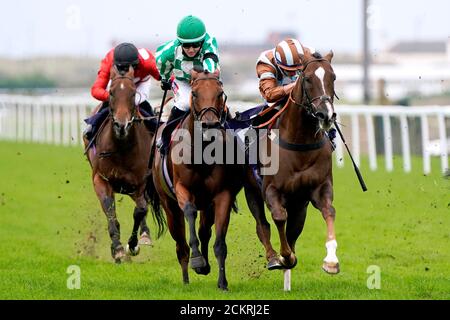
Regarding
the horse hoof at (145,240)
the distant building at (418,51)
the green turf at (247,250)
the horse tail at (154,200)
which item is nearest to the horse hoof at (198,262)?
the green turf at (247,250)

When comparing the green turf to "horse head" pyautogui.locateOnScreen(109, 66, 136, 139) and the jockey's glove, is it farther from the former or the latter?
the jockey's glove

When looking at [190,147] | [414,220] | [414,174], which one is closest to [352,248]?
[414,220]

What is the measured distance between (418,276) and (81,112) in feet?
57.7

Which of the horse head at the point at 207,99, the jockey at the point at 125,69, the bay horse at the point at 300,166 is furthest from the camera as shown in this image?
the jockey at the point at 125,69

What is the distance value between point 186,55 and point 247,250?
240 centimetres

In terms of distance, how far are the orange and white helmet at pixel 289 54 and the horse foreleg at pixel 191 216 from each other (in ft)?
3.52

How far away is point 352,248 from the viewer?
10.2m

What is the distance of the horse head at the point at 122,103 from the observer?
8.73m

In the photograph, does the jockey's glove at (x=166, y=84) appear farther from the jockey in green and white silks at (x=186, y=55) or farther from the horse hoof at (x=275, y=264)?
the horse hoof at (x=275, y=264)

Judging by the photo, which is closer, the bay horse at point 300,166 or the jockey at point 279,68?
the bay horse at point 300,166

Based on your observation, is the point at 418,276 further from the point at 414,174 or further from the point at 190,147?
the point at 414,174

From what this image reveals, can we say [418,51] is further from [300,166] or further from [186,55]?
[300,166]

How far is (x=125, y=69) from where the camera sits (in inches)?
363
